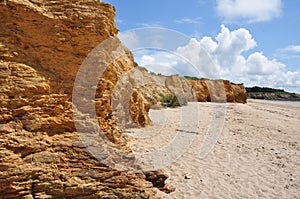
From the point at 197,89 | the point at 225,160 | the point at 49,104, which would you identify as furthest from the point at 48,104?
the point at 197,89

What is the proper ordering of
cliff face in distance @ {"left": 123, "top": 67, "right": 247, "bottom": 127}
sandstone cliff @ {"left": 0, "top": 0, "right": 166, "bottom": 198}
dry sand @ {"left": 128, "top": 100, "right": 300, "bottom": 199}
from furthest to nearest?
1. cliff face in distance @ {"left": 123, "top": 67, "right": 247, "bottom": 127}
2. dry sand @ {"left": 128, "top": 100, "right": 300, "bottom": 199}
3. sandstone cliff @ {"left": 0, "top": 0, "right": 166, "bottom": 198}

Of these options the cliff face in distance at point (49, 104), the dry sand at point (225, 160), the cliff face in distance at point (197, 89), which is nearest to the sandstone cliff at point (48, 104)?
the cliff face in distance at point (49, 104)

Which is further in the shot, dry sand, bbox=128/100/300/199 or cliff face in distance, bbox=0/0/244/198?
dry sand, bbox=128/100/300/199

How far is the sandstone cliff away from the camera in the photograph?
3.43m

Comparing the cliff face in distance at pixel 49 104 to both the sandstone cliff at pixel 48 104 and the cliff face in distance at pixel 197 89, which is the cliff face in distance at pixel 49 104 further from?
the cliff face in distance at pixel 197 89

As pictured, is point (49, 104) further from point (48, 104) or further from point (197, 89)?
point (197, 89)

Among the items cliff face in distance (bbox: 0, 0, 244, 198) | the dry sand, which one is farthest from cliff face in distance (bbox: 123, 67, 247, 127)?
cliff face in distance (bbox: 0, 0, 244, 198)

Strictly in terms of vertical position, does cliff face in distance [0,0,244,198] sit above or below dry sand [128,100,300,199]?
above

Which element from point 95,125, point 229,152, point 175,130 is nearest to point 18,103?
point 95,125

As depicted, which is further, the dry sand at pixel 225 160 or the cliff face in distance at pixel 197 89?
the cliff face in distance at pixel 197 89

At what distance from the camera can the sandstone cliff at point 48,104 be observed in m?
3.43

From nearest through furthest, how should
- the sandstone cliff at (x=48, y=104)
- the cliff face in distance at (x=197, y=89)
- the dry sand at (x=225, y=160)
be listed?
the sandstone cliff at (x=48, y=104) → the dry sand at (x=225, y=160) → the cliff face in distance at (x=197, y=89)

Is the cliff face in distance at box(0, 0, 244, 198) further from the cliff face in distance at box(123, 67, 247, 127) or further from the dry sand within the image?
the cliff face in distance at box(123, 67, 247, 127)

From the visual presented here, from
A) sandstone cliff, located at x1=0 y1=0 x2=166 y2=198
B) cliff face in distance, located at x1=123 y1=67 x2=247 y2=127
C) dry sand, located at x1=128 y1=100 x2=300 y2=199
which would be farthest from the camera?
cliff face in distance, located at x1=123 y1=67 x2=247 y2=127
